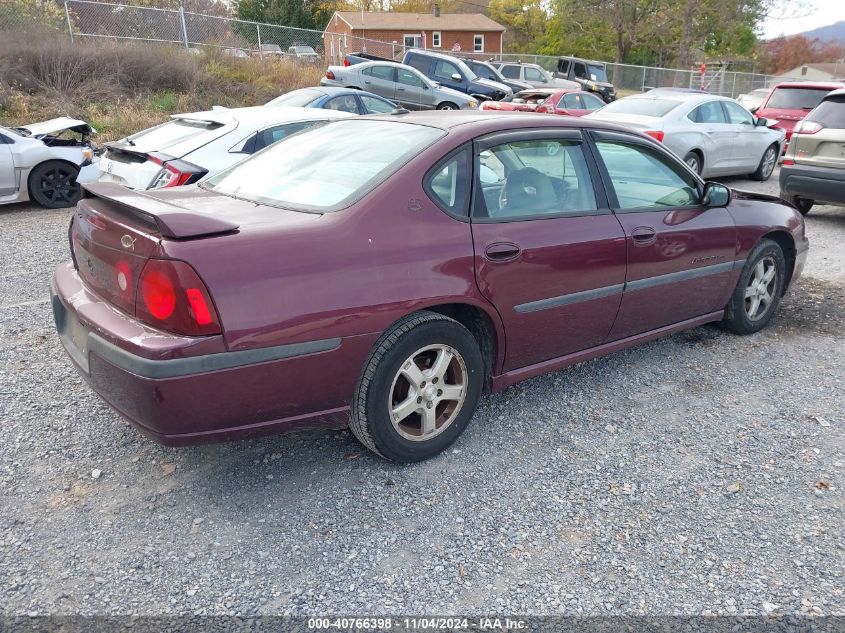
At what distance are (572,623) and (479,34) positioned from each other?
4869 cm

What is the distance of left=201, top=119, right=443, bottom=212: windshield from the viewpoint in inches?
122

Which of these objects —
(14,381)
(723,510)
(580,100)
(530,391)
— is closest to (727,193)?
(530,391)

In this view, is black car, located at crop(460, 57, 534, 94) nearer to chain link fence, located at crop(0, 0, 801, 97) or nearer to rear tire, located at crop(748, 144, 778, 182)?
chain link fence, located at crop(0, 0, 801, 97)

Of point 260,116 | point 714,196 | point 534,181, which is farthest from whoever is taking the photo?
point 260,116

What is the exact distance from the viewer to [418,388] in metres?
3.08

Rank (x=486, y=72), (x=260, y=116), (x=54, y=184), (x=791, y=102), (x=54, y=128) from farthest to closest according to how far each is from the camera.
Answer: (x=486, y=72), (x=791, y=102), (x=54, y=128), (x=54, y=184), (x=260, y=116)

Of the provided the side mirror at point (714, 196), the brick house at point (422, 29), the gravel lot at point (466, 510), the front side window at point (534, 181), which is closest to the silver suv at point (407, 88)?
the side mirror at point (714, 196)

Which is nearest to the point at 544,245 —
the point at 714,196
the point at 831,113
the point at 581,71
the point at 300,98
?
the point at 714,196

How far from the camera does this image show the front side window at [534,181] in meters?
3.30

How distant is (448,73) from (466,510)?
64.8ft

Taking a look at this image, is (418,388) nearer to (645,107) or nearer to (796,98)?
(645,107)

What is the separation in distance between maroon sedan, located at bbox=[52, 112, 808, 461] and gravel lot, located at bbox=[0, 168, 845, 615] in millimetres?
346

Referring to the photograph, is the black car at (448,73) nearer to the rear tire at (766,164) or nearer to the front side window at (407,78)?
the front side window at (407,78)

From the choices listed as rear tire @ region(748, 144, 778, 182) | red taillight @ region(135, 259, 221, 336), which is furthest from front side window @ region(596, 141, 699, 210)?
rear tire @ region(748, 144, 778, 182)
